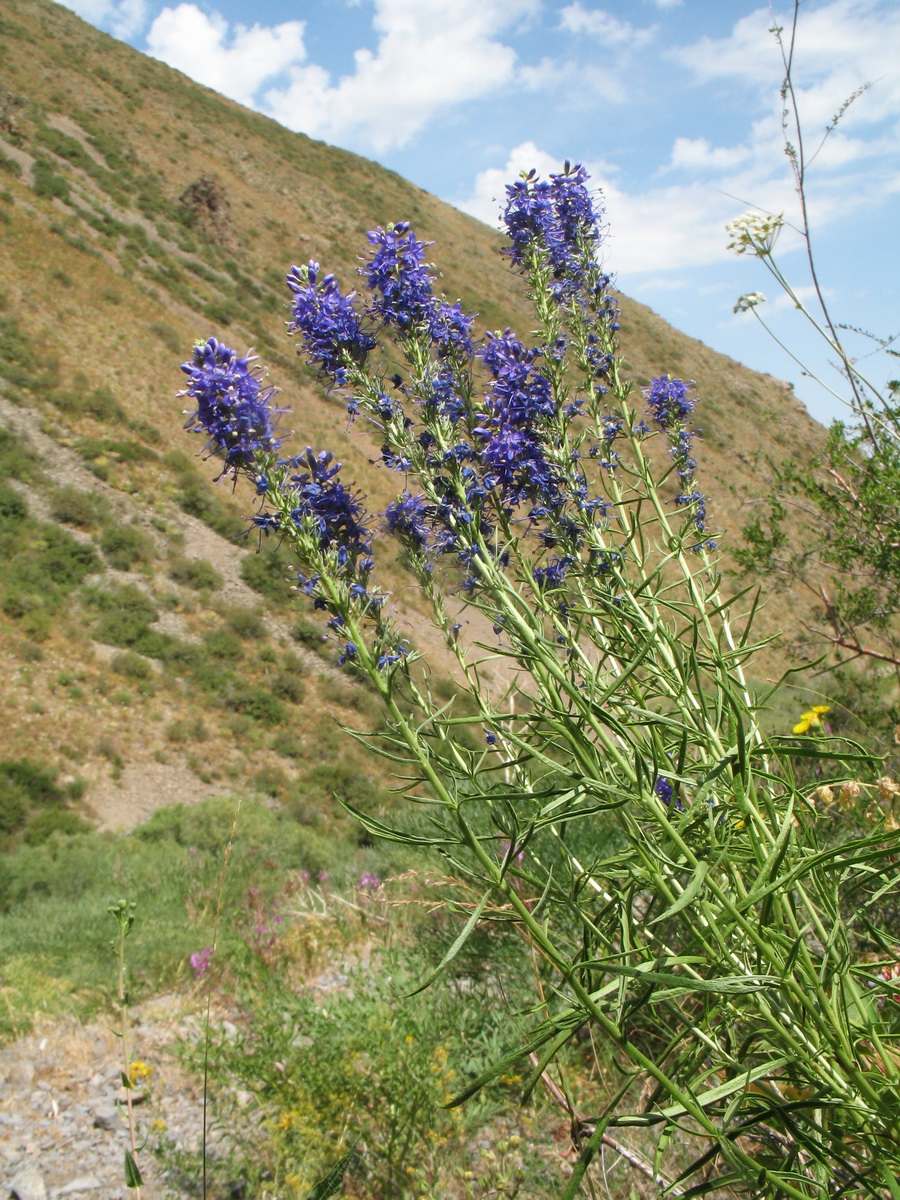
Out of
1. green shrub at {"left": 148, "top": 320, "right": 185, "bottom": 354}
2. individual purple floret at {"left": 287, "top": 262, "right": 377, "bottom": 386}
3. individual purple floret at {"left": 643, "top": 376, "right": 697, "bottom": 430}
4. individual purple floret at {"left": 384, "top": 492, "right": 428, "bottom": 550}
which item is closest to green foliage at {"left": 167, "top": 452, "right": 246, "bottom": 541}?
green shrub at {"left": 148, "top": 320, "right": 185, "bottom": 354}

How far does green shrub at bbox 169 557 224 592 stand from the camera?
65.9 feet

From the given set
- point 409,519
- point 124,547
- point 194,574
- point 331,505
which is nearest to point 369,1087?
point 409,519

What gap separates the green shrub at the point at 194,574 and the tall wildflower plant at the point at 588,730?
59.4ft

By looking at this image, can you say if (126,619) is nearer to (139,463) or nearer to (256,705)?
(256,705)

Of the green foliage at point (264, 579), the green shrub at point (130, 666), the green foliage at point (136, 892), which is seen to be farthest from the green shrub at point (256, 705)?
the green foliage at point (136, 892)

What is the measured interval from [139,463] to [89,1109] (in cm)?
2011

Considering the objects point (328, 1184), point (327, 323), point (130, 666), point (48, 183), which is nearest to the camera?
point (328, 1184)

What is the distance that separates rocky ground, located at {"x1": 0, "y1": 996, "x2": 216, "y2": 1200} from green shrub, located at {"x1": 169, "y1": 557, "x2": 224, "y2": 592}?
15.3 meters

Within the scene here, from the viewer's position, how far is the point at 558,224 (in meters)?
3.47

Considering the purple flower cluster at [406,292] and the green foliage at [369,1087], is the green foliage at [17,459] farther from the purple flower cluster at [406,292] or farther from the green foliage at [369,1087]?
the purple flower cluster at [406,292]

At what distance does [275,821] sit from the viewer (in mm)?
12844

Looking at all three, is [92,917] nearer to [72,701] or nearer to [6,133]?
[72,701]

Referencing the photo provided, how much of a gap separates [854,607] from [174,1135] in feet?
18.9

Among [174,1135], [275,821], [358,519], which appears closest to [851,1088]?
[358,519]
